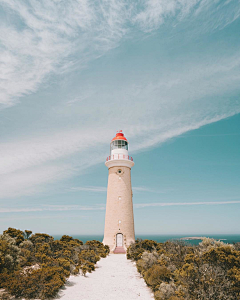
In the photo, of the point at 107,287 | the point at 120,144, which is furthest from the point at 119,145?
the point at 107,287

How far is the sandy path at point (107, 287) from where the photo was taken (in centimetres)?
1045

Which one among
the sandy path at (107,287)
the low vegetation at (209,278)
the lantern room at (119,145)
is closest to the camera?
the low vegetation at (209,278)

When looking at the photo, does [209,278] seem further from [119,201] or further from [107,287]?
[119,201]

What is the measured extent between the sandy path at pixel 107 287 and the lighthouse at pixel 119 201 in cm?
1111

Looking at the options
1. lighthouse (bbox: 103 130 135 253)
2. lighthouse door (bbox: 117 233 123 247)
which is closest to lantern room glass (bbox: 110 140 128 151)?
lighthouse (bbox: 103 130 135 253)

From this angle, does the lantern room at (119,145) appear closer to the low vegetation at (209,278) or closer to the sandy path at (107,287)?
the sandy path at (107,287)

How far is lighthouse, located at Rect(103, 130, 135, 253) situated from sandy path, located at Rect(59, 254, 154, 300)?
11.1 m

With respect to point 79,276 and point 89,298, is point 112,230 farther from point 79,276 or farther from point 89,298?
point 89,298

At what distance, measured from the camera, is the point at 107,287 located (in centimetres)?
1208

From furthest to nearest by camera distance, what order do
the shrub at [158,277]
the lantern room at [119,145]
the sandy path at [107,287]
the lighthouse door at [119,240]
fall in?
1. the lantern room at [119,145]
2. the lighthouse door at [119,240]
3. the shrub at [158,277]
4. the sandy path at [107,287]

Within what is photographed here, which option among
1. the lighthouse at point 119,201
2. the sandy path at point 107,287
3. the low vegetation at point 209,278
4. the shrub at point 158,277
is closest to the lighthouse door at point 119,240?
the lighthouse at point 119,201

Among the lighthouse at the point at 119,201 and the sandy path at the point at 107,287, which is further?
the lighthouse at the point at 119,201

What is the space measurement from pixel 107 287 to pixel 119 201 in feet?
52.4

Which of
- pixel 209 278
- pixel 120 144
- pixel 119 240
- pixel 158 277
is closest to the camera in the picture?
pixel 209 278
